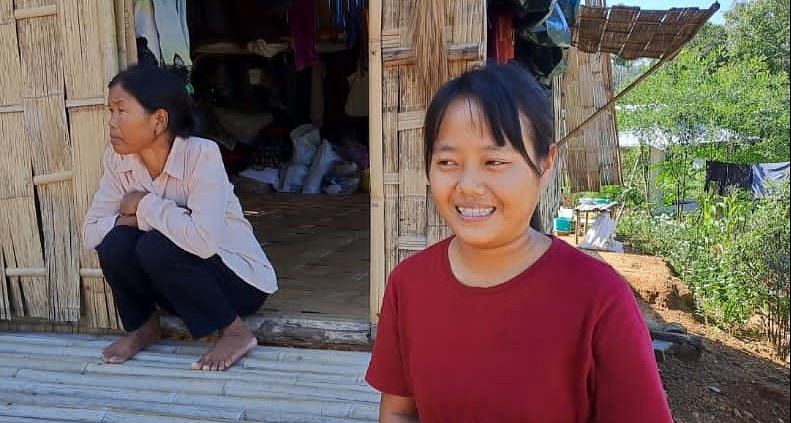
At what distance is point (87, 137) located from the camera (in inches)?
Answer: 107

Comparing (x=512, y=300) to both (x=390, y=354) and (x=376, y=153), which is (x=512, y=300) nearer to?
(x=390, y=354)

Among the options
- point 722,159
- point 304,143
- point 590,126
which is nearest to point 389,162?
point 722,159

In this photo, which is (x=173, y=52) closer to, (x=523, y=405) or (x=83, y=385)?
(x=83, y=385)

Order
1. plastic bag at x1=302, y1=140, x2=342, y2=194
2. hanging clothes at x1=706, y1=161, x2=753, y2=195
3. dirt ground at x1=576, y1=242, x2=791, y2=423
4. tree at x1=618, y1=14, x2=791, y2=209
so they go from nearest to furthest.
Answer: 1. hanging clothes at x1=706, y1=161, x2=753, y2=195
2. dirt ground at x1=576, y1=242, x2=791, y2=423
3. tree at x1=618, y1=14, x2=791, y2=209
4. plastic bag at x1=302, y1=140, x2=342, y2=194

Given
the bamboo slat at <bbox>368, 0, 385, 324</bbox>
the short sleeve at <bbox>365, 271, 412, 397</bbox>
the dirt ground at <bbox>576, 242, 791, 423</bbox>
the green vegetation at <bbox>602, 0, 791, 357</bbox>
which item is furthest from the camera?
the dirt ground at <bbox>576, 242, 791, 423</bbox>

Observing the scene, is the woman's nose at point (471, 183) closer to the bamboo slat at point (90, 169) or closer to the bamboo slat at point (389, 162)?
the bamboo slat at point (389, 162)

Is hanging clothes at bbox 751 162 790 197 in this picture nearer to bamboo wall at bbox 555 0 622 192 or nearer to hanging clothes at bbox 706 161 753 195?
hanging clothes at bbox 706 161 753 195

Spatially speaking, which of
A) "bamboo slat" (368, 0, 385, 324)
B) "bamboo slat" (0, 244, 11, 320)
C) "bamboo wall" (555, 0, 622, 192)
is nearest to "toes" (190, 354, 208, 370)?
"bamboo slat" (368, 0, 385, 324)

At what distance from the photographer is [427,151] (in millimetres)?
1256

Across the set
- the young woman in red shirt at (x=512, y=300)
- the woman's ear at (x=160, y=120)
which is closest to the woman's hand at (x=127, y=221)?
the woman's ear at (x=160, y=120)

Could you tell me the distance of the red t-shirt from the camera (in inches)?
42.5

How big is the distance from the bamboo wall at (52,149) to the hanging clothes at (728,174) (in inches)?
120

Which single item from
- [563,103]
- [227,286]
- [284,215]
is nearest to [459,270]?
[227,286]

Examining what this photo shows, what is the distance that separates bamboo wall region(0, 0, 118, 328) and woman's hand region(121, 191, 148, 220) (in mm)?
341
